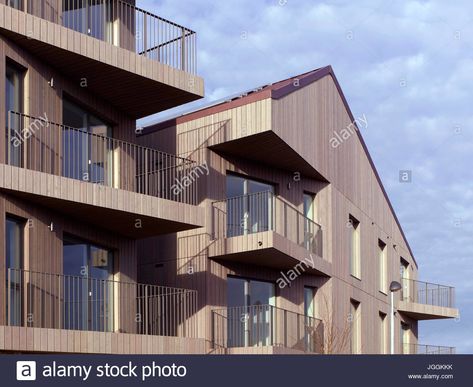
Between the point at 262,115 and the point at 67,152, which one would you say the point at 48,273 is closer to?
the point at 67,152

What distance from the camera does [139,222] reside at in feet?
75.3

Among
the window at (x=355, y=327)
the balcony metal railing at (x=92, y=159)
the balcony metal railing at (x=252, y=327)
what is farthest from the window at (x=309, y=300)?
the balcony metal railing at (x=92, y=159)

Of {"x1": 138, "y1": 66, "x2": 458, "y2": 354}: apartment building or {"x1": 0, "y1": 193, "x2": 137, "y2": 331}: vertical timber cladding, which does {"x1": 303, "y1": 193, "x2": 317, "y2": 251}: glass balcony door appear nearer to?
{"x1": 138, "y1": 66, "x2": 458, "y2": 354}: apartment building

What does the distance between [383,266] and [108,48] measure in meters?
19.5

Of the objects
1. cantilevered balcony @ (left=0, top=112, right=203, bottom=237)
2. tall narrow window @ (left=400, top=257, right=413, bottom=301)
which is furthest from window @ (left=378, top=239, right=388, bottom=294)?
cantilevered balcony @ (left=0, top=112, right=203, bottom=237)

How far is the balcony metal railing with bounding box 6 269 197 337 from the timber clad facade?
0.04 meters

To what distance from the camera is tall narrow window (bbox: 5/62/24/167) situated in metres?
19.7

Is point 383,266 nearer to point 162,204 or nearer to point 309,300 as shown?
point 309,300

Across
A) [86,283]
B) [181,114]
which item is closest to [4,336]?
[86,283]

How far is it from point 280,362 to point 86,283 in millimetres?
8137

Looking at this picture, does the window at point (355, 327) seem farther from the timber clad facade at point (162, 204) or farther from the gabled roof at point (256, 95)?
the gabled roof at point (256, 95)

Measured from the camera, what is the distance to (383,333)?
122 feet

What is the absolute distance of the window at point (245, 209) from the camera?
27469mm

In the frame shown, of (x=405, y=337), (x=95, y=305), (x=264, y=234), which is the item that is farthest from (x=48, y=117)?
(x=405, y=337)
